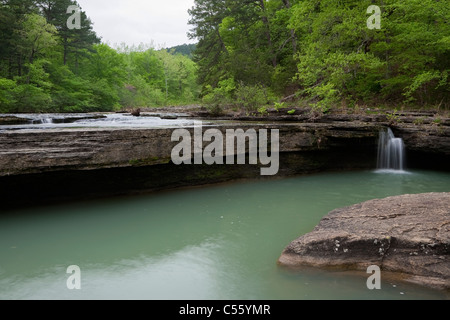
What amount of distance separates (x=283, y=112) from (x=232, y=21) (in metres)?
15.3

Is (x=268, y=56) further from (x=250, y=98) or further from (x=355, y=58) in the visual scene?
(x=355, y=58)

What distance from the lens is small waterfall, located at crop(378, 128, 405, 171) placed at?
31.3 ft

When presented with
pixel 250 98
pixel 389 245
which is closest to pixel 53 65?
pixel 250 98

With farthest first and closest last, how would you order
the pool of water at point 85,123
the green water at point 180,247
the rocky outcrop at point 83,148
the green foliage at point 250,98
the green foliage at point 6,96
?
the green foliage at point 6,96 < the green foliage at point 250,98 < the pool of water at point 85,123 < the rocky outcrop at point 83,148 < the green water at point 180,247

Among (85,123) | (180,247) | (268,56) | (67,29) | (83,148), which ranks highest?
(67,29)

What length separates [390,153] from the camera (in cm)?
958

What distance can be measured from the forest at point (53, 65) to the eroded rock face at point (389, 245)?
22.0 meters

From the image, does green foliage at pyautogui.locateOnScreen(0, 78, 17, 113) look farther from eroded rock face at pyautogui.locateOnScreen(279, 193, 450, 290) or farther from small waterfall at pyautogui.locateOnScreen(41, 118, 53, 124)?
eroded rock face at pyautogui.locateOnScreen(279, 193, 450, 290)

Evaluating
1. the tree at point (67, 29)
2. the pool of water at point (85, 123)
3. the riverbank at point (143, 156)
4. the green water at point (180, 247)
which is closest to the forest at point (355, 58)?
the riverbank at point (143, 156)

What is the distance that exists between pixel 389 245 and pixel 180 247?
8.82 feet

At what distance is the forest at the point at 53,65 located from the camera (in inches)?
872

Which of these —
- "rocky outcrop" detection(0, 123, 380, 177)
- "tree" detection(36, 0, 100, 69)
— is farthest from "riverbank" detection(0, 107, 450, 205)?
"tree" detection(36, 0, 100, 69)

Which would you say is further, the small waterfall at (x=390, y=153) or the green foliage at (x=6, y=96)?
the green foliage at (x=6, y=96)

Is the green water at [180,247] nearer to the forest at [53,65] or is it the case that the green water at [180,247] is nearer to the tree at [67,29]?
the forest at [53,65]
